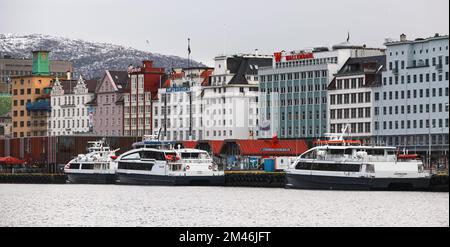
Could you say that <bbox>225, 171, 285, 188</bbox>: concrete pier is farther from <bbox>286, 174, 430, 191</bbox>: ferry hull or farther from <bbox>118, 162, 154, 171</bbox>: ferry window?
<bbox>286, 174, 430, 191</bbox>: ferry hull

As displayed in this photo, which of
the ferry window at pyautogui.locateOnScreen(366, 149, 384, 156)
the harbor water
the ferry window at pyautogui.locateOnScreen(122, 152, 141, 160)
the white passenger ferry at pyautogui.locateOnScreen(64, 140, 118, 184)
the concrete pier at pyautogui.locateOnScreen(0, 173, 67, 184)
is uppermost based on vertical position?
the ferry window at pyautogui.locateOnScreen(366, 149, 384, 156)

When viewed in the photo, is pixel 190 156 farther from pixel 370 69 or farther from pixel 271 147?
pixel 370 69

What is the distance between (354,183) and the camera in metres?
145

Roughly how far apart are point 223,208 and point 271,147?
8508 cm

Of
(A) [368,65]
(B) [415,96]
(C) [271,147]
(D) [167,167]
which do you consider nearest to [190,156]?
(D) [167,167]

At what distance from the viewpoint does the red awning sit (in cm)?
19650

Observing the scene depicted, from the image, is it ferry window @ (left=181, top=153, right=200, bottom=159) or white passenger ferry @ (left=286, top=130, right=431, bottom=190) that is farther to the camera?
ferry window @ (left=181, top=153, right=200, bottom=159)

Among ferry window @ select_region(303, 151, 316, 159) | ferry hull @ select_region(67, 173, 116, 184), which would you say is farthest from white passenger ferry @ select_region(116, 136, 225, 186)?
ferry window @ select_region(303, 151, 316, 159)

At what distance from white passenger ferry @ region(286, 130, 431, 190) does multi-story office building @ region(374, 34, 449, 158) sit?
3340cm

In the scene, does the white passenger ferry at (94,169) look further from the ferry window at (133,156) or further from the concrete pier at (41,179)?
the ferry window at (133,156)

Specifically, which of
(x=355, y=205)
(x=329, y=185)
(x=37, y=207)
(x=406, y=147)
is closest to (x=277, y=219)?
(x=355, y=205)

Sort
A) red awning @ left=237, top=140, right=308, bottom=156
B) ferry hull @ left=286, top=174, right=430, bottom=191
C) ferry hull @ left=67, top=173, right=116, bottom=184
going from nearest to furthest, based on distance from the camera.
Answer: ferry hull @ left=286, top=174, right=430, bottom=191
ferry hull @ left=67, top=173, right=116, bottom=184
red awning @ left=237, top=140, right=308, bottom=156

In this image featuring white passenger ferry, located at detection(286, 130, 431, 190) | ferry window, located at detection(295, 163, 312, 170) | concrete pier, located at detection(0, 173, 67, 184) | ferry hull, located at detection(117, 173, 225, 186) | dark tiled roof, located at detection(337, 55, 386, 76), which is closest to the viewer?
white passenger ferry, located at detection(286, 130, 431, 190)
